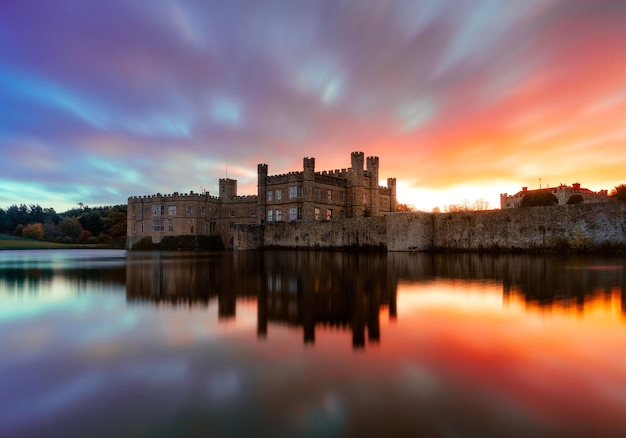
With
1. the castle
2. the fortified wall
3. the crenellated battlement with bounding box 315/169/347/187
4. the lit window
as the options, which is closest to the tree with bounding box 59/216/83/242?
the castle

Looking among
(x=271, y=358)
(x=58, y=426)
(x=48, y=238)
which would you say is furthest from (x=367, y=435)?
(x=48, y=238)

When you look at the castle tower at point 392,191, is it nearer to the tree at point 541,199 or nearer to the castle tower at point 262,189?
the castle tower at point 262,189

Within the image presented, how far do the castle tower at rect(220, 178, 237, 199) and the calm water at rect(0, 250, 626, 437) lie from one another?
43800 millimetres

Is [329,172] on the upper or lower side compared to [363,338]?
upper

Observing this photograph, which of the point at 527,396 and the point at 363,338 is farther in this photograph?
the point at 363,338

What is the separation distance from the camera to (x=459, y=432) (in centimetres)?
312

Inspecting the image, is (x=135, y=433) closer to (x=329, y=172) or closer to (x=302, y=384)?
(x=302, y=384)

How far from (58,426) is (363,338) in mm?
3830

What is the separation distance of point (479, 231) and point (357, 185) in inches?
874

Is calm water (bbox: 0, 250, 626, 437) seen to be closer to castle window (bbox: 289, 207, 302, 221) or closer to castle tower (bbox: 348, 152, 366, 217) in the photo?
castle window (bbox: 289, 207, 302, 221)

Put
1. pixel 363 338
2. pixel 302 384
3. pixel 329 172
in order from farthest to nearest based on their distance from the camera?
1. pixel 329 172
2. pixel 363 338
3. pixel 302 384

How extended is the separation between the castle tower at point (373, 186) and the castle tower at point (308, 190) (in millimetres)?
8462

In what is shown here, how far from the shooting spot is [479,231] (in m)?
25.6

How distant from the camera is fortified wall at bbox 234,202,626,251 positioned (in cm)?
2139
